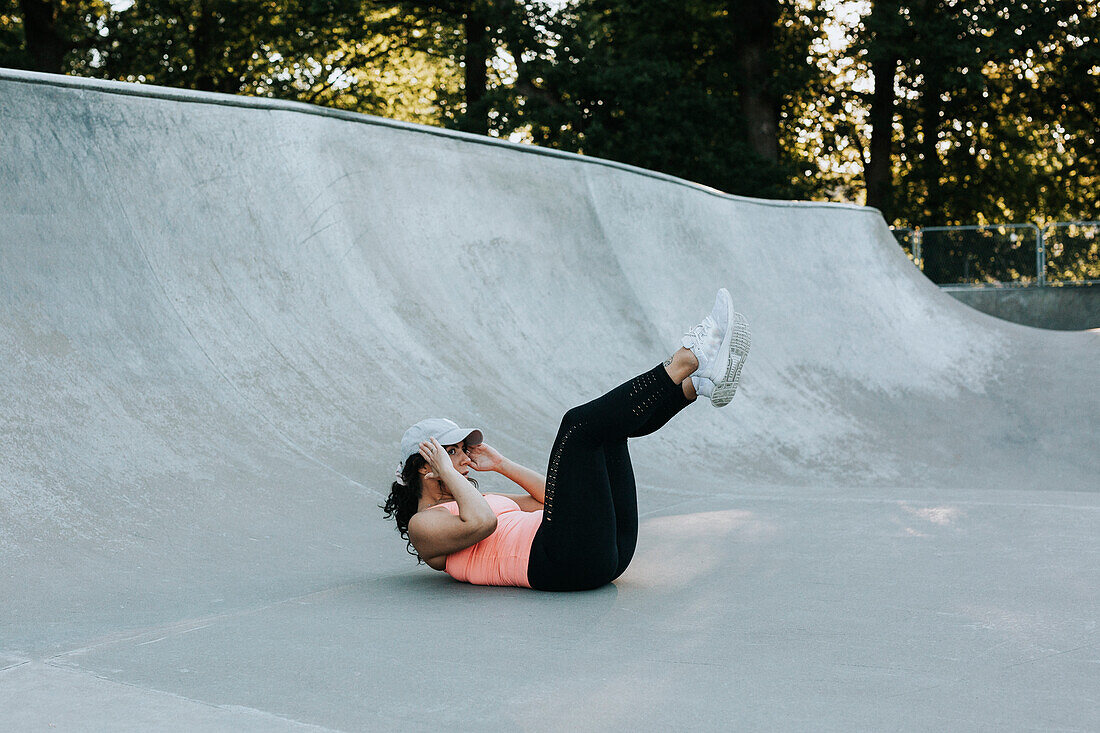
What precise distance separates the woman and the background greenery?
17965 mm

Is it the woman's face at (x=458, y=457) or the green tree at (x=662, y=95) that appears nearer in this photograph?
the woman's face at (x=458, y=457)

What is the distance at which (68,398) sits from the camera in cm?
480

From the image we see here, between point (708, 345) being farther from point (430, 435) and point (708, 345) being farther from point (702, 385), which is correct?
point (430, 435)

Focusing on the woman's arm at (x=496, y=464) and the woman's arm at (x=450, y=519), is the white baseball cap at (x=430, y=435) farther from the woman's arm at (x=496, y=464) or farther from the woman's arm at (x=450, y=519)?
the woman's arm at (x=496, y=464)

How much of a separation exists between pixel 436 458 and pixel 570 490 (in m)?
0.49

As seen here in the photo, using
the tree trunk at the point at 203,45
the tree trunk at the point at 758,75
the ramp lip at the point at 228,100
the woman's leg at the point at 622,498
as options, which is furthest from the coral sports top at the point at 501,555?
the tree trunk at the point at 203,45

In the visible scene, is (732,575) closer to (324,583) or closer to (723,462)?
(324,583)

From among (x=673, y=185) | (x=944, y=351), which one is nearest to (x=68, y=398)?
(x=673, y=185)

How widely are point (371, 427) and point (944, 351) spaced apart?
7.03 meters

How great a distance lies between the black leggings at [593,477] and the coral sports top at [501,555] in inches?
3.7

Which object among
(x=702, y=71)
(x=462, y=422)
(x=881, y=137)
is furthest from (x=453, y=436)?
(x=881, y=137)

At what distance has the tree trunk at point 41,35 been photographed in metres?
20.6

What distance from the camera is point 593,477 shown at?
3.48 m

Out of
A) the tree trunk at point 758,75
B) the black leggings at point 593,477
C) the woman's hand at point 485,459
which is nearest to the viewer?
the black leggings at point 593,477
